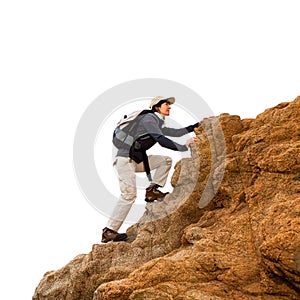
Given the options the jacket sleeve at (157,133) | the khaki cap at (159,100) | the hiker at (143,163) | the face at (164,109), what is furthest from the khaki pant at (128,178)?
the khaki cap at (159,100)

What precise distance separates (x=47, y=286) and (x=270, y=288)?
8.64m

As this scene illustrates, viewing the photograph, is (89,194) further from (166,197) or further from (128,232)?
(166,197)

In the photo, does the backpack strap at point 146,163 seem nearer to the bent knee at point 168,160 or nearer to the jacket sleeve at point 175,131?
the bent knee at point 168,160

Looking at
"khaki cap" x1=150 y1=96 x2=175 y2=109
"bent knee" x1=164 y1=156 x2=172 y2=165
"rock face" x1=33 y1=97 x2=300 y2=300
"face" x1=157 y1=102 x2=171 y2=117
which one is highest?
"khaki cap" x1=150 y1=96 x2=175 y2=109

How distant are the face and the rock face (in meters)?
1.81

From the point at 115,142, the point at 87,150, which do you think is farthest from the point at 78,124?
the point at 115,142

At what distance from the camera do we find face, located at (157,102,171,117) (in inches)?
609

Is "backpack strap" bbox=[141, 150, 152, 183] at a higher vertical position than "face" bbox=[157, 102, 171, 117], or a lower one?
lower

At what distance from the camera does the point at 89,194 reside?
16.1m

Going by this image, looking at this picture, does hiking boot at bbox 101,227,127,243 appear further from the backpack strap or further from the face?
the face

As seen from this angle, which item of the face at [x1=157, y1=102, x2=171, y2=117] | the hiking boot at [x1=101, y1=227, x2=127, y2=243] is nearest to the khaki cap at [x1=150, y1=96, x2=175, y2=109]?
the face at [x1=157, y1=102, x2=171, y2=117]

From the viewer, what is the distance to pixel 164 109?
50.9ft

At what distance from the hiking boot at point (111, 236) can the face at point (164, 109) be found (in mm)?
4978

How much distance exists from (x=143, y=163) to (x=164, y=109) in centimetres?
232
